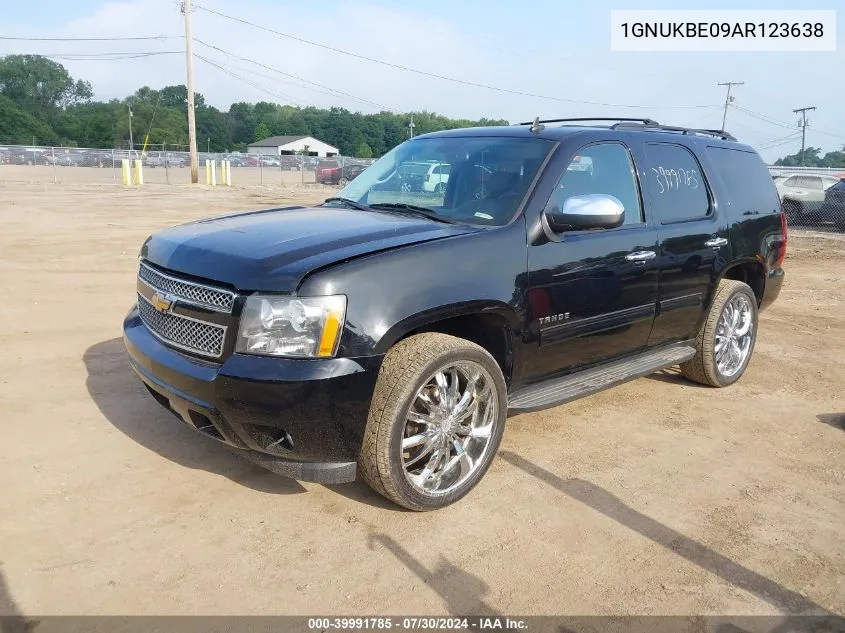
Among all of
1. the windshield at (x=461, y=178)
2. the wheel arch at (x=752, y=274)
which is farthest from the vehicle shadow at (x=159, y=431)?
the wheel arch at (x=752, y=274)

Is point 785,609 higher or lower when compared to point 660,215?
lower

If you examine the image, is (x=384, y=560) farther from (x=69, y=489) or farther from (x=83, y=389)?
(x=83, y=389)

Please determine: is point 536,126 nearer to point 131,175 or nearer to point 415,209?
point 415,209

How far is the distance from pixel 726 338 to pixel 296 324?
381cm

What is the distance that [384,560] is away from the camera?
2.90m

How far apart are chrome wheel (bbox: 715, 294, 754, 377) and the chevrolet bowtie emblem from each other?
396 cm

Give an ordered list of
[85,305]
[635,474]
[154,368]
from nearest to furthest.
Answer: [154,368] < [635,474] < [85,305]

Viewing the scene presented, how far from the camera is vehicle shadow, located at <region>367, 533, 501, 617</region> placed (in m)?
2.62

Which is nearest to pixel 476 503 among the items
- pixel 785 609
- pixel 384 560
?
pixel 384 560

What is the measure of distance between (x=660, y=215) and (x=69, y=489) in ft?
12.5

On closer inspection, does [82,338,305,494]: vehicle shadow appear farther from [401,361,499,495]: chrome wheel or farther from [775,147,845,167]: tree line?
[775,147,845,167]: tree line

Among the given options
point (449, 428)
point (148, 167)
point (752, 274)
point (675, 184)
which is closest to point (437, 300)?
point (449, 428)

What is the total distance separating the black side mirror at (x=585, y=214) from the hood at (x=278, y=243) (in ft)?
1.67

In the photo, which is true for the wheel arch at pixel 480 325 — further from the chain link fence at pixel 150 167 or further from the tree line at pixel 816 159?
the tree line at pixel 816 159
